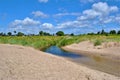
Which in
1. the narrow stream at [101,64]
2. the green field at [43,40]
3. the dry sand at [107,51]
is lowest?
the narrow stream at [101,64]

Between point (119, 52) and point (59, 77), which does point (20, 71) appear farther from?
point (119, 52)

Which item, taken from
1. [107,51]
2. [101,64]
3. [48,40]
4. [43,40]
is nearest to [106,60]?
[101,64]

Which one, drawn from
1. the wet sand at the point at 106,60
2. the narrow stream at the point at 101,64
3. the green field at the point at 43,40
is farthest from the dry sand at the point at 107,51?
the green field at the point at 43,40

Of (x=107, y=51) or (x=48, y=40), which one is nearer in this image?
(x=107, y=51)

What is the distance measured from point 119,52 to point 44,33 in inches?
5230

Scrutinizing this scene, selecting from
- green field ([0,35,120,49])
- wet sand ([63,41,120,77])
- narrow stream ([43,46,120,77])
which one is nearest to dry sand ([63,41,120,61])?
wet sand ([63,41,120,77])

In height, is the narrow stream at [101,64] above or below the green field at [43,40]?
below

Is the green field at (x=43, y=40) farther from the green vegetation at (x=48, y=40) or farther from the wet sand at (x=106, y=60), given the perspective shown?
the wet sand at (x=106, y=60)

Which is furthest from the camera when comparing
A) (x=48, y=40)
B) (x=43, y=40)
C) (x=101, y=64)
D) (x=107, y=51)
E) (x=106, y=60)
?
(x=48, y=40)

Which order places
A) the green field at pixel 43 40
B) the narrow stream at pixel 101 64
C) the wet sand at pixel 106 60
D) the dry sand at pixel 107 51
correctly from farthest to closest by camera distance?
the green field at pixel 43 40 → the dry sand at pixel 107 51 → the wet sand at pixel 106 60 → the narrow stream at pixel 101 64

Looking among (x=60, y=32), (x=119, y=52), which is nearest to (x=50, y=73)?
(x=119, y=52)

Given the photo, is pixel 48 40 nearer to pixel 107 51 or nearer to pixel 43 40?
pixel 43 40

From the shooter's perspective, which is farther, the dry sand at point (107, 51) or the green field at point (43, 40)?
the green field at point (43, 40)

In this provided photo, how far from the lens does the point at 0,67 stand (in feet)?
51.2
